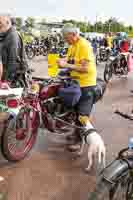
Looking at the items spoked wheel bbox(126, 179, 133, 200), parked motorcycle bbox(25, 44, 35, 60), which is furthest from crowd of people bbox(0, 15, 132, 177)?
parked motorcycle bbox(25, 44, 35, 60)

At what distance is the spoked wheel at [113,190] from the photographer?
273 cm

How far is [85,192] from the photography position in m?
3.91

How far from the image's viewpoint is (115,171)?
276 cm

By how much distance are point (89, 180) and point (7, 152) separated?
3.49ft

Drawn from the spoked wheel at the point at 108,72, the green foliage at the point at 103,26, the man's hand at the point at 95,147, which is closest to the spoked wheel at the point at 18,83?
the man's hand at the point at 95,147

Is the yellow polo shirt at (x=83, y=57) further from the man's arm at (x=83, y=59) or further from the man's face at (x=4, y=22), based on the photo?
the man's face at (x=4, y=22)

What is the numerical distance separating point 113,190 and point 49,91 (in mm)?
2331

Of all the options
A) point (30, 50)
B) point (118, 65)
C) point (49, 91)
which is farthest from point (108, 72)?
point (30, 50)

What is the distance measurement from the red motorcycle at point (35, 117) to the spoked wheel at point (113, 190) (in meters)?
1.76

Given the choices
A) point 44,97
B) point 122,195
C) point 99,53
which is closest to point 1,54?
point 44,97

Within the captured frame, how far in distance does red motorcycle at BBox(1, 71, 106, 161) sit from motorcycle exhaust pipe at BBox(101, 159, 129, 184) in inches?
69.8

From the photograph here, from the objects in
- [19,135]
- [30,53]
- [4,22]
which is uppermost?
[4,22]

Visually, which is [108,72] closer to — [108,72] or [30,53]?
[108,72]

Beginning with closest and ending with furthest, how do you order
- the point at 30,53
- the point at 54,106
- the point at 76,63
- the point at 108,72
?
the point at 76,63 → the point at 54,106 → the point at 108,72 → the point at 30,53
